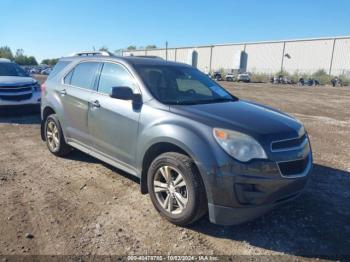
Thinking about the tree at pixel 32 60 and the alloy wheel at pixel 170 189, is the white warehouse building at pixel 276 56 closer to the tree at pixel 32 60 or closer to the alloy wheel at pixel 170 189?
the tree at pixel 32 60

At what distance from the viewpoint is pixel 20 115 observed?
10.1m

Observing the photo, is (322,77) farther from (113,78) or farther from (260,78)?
(113,78)

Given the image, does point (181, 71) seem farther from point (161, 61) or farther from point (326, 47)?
point (326, 47)

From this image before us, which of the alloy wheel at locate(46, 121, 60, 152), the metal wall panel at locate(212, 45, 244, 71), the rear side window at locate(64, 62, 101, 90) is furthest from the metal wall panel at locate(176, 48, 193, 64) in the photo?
the rear side window at locate(64, 62, 101, 90)

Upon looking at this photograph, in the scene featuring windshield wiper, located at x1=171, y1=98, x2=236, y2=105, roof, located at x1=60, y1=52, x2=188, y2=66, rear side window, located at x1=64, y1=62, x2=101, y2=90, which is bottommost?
windshield wiper, located at x1=171, y1=98, x2=236, y2=105

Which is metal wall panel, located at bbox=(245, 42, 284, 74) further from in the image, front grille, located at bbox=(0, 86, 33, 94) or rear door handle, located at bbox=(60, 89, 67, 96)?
rear door handle, located at bbox=(60, 89, 67, 96)

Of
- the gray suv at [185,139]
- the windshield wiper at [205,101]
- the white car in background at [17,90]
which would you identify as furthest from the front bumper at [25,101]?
the windshield wiper at [205,101]

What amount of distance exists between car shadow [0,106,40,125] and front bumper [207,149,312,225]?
24.6ft

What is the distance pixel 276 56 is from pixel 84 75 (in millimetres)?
69079

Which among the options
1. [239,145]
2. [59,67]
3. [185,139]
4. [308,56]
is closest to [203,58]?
[308,56]

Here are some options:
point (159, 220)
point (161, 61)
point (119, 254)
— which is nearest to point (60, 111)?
point (161, 61)

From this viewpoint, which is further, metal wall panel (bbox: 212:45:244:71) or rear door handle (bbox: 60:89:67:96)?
metal wall panel (bbox: 212:45:244:71)

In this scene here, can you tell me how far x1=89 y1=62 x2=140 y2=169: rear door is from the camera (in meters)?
4.06

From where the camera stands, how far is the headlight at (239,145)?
3121 millimetres
